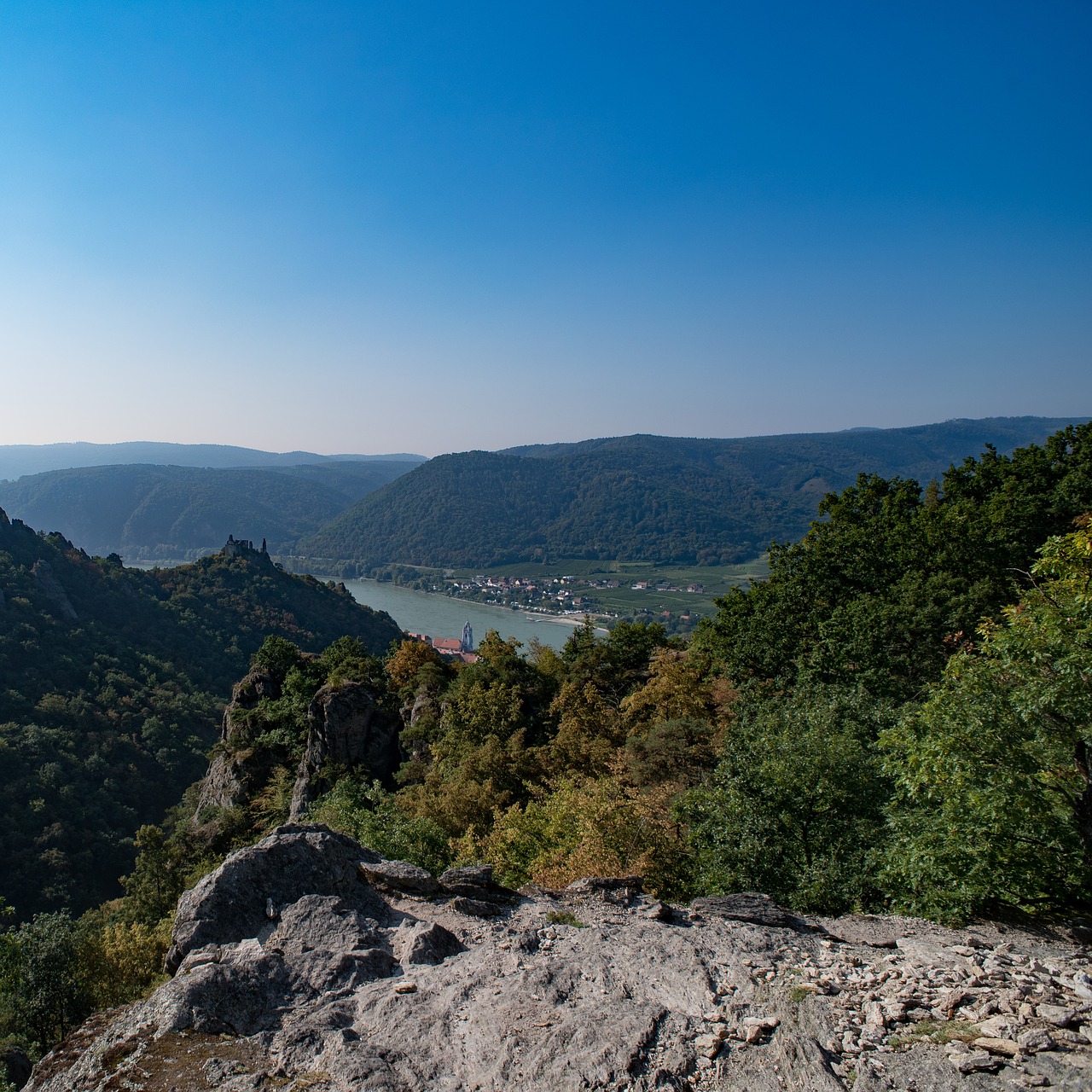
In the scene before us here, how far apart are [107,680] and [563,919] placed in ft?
184

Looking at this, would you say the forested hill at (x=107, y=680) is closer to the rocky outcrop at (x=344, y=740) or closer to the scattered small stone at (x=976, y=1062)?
the rocky outcrop at (x=344, y=740)

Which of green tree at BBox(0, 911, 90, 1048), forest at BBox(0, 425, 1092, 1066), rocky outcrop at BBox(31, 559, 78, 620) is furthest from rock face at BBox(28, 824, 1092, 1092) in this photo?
rocky outcrop at BBox(31, 559, 78, 620)

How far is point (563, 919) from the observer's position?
804 cm

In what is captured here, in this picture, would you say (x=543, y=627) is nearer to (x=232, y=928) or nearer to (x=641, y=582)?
(x=641, y=582)

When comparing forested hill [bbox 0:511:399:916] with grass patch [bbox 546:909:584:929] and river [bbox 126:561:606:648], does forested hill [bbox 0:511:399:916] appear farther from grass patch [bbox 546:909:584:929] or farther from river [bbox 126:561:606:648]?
river [bbox 126:561:606:648]

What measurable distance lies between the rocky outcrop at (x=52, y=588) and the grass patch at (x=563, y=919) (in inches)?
2575

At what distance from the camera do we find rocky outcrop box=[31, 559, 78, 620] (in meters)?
58.5

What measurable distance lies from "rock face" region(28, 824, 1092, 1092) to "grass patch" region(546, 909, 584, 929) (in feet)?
0.09

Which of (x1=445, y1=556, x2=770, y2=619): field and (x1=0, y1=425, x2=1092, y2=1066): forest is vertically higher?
(x1=0, y1=425, x2=1092, y2=1066): forest

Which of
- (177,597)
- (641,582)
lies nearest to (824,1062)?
(177,597)

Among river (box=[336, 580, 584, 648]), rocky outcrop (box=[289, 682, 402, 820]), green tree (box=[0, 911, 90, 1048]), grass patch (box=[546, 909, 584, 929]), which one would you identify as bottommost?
river (box=[336, 580, 584, 648])

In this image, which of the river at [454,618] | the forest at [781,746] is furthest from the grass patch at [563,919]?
the river at [454,618]

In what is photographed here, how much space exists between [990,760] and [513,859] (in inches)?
335

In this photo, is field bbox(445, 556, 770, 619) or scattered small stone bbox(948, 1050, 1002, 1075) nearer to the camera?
scattered small stone bbox(948, 1050, 1002, 1075)
